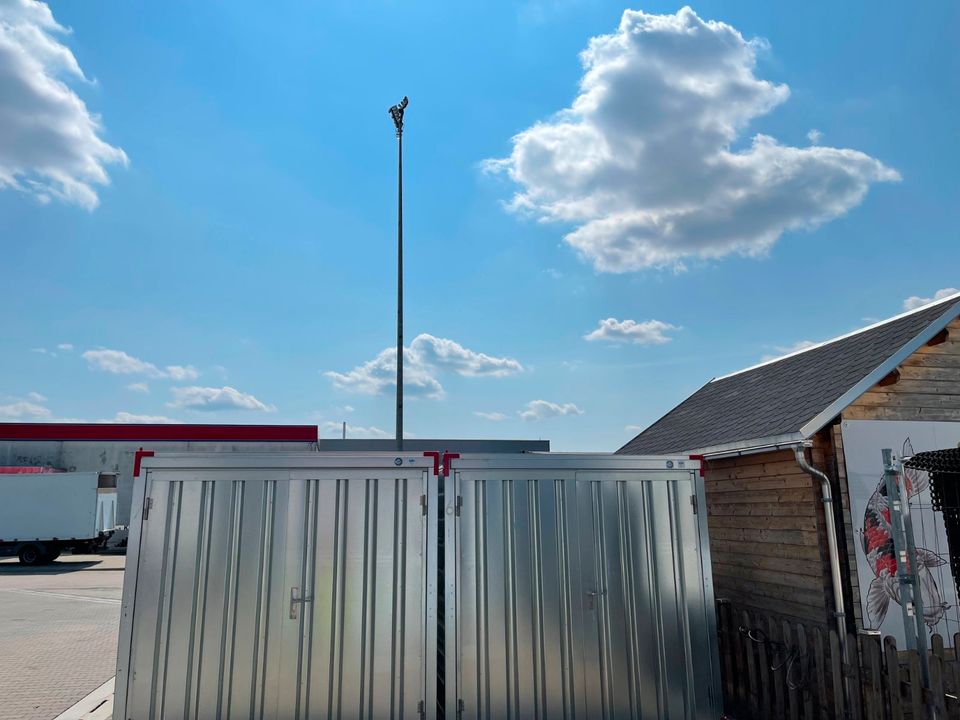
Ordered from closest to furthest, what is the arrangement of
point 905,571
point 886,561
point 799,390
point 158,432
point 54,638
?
point 905,571
point 886,561
point 799,390
point 54,638
point 158,432

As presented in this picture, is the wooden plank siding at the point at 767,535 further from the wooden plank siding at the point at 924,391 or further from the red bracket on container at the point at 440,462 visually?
the red bracket on container at the point at 440,462

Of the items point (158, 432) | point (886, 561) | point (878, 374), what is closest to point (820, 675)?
point (886, 561)

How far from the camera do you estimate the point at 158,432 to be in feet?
92.5

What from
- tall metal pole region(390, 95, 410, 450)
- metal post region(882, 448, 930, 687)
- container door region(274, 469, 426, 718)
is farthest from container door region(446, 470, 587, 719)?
tall metal pole region(390, 95, 410, 450)

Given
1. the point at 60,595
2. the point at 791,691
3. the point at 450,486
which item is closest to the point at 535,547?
the point at 450,486

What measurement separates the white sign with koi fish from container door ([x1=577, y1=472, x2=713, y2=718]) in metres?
2.43

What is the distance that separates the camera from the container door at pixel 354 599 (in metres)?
5.85

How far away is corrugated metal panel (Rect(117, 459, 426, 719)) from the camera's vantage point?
577cm

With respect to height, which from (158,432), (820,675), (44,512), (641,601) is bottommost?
(820,675)

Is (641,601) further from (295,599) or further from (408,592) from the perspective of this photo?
(295,599)

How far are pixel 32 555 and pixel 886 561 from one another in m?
26.2

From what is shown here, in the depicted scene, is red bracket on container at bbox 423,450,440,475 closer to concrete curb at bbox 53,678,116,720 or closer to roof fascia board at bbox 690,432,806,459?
roof fascia board at bbox 690,432,806,459

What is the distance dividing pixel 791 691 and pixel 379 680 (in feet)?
13.7

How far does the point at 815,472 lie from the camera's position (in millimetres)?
7426
